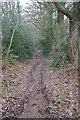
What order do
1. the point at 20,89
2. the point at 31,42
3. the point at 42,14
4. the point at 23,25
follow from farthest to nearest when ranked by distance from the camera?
the point at 42,14 → the point at 31,42 → the point at 23,25 → the point at 20,89

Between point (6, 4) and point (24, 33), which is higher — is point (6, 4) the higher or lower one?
the higher one

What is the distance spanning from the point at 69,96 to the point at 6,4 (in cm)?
→ 640

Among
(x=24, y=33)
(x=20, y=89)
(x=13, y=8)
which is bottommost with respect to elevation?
(x=20, y=89)

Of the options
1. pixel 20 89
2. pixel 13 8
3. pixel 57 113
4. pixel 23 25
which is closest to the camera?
pixel 57 113

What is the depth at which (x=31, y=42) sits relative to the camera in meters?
15.2

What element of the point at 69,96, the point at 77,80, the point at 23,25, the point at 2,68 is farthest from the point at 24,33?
the point at 69,96

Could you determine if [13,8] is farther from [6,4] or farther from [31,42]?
[31,42]

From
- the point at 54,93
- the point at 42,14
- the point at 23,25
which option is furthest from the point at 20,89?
the point at 42,14

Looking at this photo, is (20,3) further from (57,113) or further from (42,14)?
(57,113)

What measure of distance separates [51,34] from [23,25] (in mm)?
2971

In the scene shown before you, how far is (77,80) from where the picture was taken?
7.16 meters

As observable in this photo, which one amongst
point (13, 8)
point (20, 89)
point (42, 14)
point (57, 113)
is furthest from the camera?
point (42, 14)

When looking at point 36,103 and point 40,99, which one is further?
point 40,99

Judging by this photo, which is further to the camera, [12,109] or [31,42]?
[31,42]
